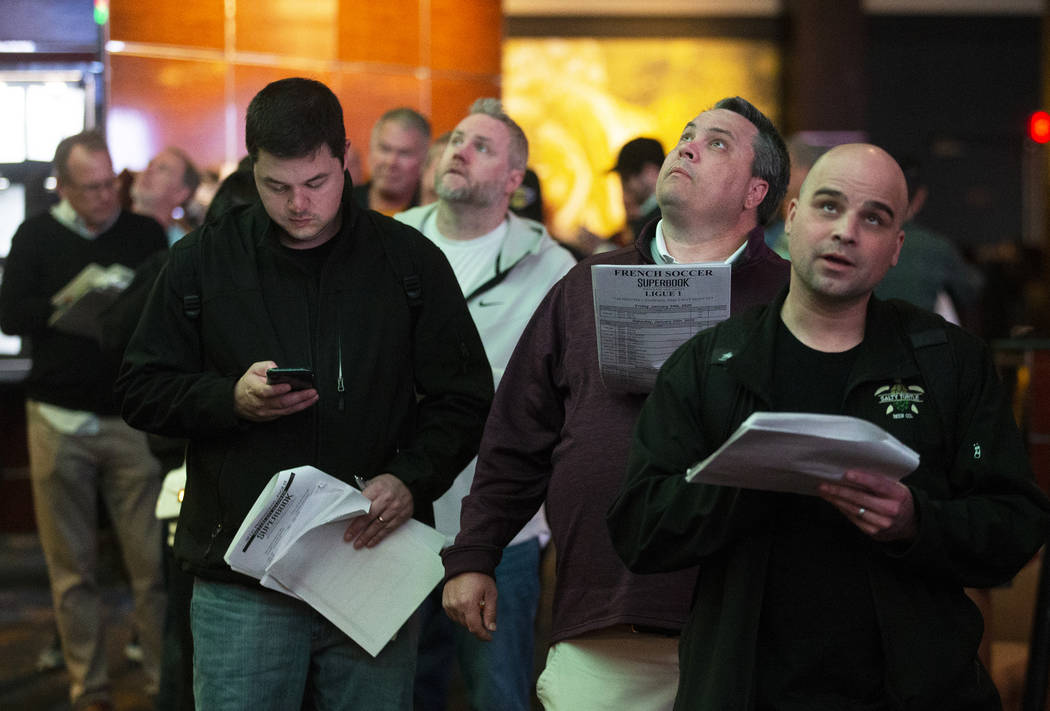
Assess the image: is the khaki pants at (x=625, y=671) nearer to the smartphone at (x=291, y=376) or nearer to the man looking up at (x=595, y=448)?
the man looking up at (x=595, y=448)

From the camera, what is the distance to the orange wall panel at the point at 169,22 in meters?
9.42

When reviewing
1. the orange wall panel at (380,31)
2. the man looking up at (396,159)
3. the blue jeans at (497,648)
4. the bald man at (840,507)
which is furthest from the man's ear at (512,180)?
the orange wall panel at (380,31)

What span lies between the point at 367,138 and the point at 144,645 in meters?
5.94

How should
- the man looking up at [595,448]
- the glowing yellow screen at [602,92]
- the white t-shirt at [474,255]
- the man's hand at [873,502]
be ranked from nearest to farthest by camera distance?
the man's hand at [873,502] < the man looking up at [595,448] < the white t-shirt at [474,255] < the glowing yellow screen at [602,92]

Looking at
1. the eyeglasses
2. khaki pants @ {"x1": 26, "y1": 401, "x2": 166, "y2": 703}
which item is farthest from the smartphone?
the eyeglasses

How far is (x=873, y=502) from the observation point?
6.51 ft

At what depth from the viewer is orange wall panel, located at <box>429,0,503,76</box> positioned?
1107 centimetres

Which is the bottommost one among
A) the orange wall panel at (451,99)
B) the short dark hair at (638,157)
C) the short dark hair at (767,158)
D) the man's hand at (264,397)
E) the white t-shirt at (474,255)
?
the man's hand at (264,397)

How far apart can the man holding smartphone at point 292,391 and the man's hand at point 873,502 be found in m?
1.13

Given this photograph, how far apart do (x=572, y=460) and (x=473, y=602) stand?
13.7 inches

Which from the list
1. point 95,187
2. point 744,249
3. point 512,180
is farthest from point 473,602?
point 95,187

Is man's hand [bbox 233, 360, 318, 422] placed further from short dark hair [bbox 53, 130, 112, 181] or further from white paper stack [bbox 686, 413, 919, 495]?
short dark hair [bbox 53, 130, 112, 181]

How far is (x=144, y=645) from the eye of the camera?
18.1 feet

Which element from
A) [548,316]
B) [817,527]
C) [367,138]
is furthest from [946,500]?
[367,138]
